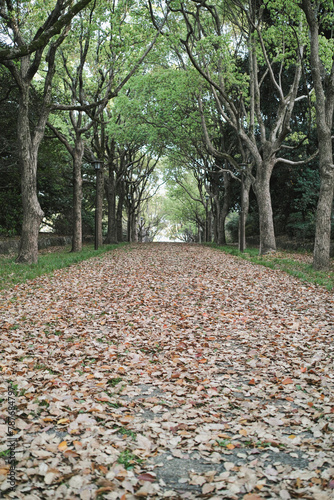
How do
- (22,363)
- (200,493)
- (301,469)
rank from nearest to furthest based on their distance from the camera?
(200,493), (301,469), (22,363)

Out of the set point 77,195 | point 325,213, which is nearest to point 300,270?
point 325,213

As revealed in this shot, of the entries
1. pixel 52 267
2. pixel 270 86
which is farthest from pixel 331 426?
pixel 270 86

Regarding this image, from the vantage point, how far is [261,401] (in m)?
4.19

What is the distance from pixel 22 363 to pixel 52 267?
7776 millimetres

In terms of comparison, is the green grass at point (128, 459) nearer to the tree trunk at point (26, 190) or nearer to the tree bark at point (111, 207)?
the tree trunk at point (26, 190)

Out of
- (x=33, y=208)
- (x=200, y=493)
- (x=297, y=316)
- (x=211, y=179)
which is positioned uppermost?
(x=211, y=179)

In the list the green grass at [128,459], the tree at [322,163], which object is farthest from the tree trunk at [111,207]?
the green grass at [128,459]

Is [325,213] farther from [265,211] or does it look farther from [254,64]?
[254,64]

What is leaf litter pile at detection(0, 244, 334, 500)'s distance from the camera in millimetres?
2865

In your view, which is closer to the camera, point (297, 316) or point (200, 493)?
point (200, 493)

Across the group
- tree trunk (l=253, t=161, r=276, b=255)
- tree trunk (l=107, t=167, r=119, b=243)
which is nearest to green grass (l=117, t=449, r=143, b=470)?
tree trunk (l=253, t=161, r=276, b=255)

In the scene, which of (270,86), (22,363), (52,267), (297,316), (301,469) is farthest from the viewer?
(270,86)

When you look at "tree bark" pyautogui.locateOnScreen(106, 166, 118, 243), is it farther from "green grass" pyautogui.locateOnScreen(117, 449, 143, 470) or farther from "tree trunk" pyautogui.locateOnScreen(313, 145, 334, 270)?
"green grass" pyautogui.locateOnScreen(117, 449, 143, 470)

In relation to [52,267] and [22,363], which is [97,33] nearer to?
[52,267]
